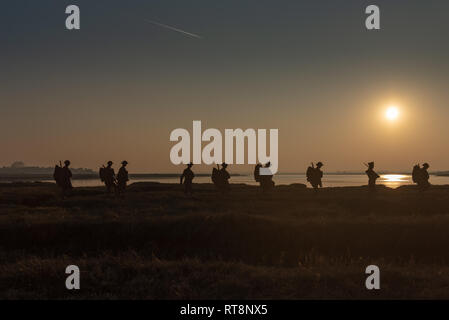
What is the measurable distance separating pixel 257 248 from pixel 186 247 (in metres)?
2.93

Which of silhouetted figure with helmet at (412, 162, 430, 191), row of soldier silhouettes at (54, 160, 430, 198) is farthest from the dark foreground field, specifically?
silhouetted figure with helmet at (412, 162, 430, 191)

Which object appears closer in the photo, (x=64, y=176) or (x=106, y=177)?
(x=64, y=176)

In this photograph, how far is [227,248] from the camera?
769 inches

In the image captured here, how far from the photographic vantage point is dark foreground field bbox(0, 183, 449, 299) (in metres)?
11.4

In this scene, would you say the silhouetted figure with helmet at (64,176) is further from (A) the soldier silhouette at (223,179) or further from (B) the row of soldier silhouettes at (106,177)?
(A) the soldier silhouette at (223,179)

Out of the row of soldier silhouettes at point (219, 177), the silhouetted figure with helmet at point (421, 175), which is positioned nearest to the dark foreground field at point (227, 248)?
the row of soldier silhouettes at point (219, 177)

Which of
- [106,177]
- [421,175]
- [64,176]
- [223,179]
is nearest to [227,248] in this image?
[223,179]

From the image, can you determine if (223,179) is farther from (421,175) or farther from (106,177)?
(421,175)

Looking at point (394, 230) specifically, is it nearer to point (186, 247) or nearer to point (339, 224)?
point (339, 224)

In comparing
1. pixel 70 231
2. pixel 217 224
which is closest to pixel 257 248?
pixel 217 224

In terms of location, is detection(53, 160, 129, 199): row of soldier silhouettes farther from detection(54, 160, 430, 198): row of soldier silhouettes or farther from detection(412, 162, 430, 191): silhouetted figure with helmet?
detection(412, 162, 430, 191): silhouetted figure with helmet

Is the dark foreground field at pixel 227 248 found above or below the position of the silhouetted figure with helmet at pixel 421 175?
below

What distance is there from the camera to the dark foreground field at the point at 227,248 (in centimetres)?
1137
